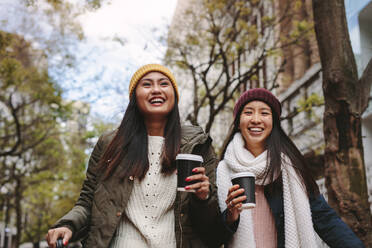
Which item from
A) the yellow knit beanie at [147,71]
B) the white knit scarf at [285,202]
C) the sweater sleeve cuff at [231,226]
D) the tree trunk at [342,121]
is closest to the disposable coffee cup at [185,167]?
the sweater sleeve cuff at [231,226]

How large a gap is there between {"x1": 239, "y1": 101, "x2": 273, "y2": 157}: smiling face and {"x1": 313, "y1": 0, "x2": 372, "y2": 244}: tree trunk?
5.38 ft

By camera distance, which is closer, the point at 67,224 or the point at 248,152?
the point at 67,224

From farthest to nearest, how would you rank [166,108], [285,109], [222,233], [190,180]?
[285,109] < [166,108] < [222,233] < [190,180]

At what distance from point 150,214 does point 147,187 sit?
0.18 m

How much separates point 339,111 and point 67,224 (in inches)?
130

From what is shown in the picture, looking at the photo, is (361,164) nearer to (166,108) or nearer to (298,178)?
(298,178)

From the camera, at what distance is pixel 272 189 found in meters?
3.07

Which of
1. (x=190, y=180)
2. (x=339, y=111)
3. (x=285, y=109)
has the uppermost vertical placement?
(x=285, y=109)

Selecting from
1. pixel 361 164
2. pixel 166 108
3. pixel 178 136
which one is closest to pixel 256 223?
pixel 178 136

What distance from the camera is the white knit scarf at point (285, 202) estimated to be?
2.85 metres

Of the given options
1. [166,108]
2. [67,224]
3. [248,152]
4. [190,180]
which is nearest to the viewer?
[190,180]

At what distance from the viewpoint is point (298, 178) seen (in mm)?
3025

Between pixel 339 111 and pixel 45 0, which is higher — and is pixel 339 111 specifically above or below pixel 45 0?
below

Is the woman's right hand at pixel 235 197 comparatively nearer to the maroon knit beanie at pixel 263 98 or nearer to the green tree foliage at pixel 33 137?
the maroon knit beanie at pixel 263 98
